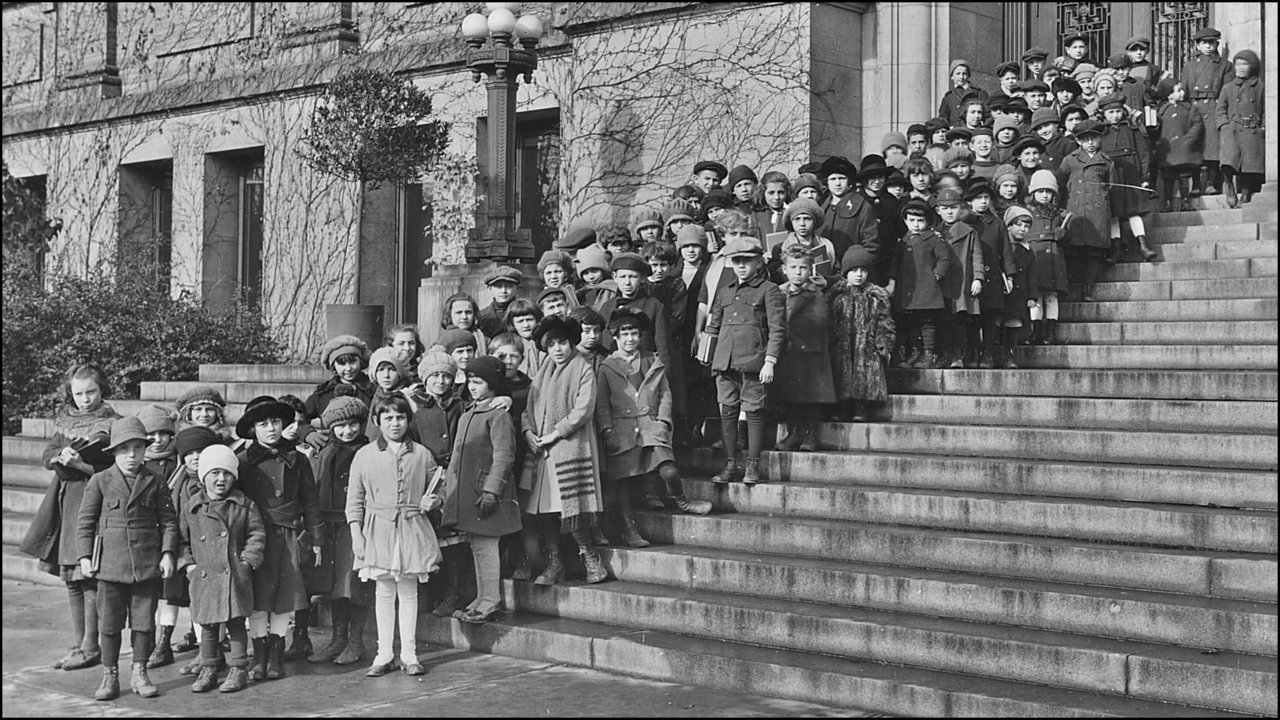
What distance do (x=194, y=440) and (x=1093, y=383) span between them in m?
6.03

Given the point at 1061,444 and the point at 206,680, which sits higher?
the point at 1061,444

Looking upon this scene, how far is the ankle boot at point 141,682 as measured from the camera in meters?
7.98

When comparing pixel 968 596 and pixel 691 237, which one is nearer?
pixel 968 596

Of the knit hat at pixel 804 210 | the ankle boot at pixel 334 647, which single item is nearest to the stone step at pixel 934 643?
the ankle boot at pixel 334 647

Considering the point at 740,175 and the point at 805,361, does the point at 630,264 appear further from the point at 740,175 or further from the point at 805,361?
the point at 740,175

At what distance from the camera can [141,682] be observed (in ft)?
26.3

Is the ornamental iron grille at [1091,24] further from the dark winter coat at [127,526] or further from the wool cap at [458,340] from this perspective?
the dark winter coat at [127,526]

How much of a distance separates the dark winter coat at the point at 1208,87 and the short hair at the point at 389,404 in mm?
9038

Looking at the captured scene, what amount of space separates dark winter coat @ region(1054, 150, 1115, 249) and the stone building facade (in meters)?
1.64

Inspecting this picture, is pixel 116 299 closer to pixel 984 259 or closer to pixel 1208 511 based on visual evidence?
pixel 984 259

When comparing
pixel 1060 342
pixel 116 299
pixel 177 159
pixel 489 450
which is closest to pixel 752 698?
pixel 489 450

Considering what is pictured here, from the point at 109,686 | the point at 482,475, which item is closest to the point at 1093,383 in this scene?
the point at 482,475

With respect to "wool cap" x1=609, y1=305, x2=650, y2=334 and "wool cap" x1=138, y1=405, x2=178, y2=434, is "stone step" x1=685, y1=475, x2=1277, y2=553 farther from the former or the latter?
"wool cap" x1=138, y1=405, x2=178, y2=434

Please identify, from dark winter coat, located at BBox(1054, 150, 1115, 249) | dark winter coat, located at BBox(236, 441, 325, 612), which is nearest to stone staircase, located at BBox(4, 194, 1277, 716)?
dark winter coat, located at BBox(1054, 150, 1115, 249)
